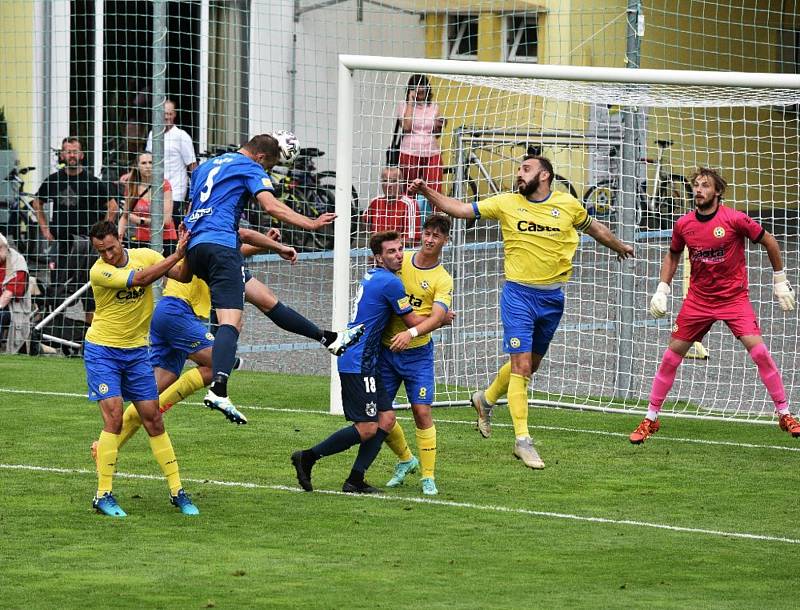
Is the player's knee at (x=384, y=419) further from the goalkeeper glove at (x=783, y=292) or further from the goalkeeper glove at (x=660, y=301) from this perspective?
the goalkeeper glove at (x=783, y=292)

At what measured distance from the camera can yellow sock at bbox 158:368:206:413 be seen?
11.3 m

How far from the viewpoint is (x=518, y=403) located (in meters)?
11.2

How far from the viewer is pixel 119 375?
9.34 meters

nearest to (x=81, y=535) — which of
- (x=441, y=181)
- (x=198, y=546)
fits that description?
(x=198, y=546)

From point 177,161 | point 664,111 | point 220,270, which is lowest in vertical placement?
point 220,270

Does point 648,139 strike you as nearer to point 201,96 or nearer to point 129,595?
point 201,96

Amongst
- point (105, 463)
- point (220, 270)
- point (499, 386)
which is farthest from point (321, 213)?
point (105, 463)

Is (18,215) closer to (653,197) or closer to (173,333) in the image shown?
(653,197)

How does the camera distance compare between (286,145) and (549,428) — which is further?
(549,428)

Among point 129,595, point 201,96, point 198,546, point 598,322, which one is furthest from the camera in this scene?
point 201,96

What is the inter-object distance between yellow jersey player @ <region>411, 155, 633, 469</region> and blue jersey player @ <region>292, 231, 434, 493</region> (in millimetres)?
1342

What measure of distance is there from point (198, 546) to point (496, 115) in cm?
870

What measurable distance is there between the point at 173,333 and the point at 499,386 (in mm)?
2691

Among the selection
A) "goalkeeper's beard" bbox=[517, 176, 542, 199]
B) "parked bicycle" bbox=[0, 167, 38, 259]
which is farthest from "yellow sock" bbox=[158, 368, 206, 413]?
"parked bicycle" bbox=[0, 167, 38, 259]
